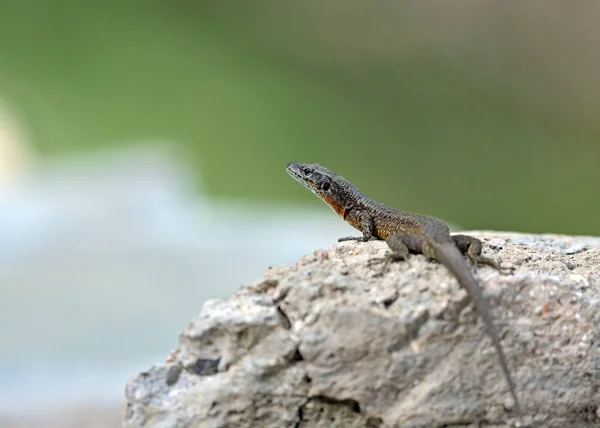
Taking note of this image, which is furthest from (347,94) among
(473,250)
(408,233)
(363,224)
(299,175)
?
(473,250)

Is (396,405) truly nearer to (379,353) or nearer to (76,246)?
(379,353)

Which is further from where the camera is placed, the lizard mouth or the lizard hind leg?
the lizard mouth

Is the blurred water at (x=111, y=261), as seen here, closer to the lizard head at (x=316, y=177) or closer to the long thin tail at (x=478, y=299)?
the lizard head at (x=316, y=177)

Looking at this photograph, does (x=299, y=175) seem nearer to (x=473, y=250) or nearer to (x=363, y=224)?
(x=363, y=224)

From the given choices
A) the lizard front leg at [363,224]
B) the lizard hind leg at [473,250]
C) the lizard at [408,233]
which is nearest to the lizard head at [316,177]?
the lizard at [408,233]

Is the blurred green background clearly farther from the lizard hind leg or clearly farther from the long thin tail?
the long thin tail

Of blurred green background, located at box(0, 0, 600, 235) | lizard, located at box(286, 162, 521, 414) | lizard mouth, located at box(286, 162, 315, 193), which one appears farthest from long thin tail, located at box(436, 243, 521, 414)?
blurred green background, located at box(0, 0, 600, 235)

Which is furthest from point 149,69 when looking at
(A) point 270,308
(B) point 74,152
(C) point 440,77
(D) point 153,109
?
(A) point 270,308
